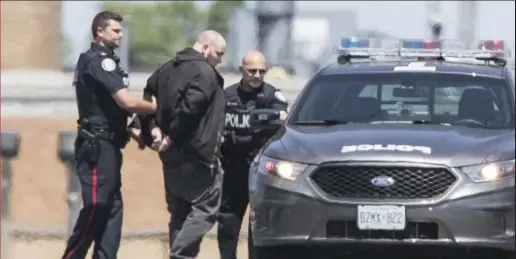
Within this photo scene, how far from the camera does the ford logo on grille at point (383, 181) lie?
31.8 feet

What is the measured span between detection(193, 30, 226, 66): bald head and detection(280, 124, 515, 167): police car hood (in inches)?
28.1

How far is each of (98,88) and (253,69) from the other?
1.42 m

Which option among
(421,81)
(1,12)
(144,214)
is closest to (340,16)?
(1,12)

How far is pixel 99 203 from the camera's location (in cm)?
1030

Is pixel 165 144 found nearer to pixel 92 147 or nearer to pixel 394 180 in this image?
pixel 92 147

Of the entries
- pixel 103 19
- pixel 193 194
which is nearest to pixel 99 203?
pixel 193 194

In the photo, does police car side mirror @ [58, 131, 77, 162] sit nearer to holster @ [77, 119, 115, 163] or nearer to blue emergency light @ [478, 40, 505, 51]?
holster @ [77, 119, 115, 163]

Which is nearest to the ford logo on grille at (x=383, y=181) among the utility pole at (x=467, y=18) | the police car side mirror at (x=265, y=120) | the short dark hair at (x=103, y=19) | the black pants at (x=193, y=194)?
the black pants at (x=193, y=194)

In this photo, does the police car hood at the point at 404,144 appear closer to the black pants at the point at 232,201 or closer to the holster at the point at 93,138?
the black pants at the point at 232,201

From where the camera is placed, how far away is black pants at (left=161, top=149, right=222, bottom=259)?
33.6ft

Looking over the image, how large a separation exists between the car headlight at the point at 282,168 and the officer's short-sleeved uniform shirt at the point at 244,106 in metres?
1.06

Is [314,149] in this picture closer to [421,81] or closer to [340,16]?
[421,81]

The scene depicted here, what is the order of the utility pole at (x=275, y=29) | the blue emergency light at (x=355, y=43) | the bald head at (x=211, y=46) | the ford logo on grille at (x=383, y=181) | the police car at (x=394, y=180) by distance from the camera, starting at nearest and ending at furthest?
the police car at (x=394, y=180) < the ford logo on grille at (x=383, y=181) < the bald head at (x=211, y=46) < the blue emergency light at (x=355, y=43) < the utility pole at (x=275, y=29)

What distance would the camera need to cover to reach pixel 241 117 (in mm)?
11211
